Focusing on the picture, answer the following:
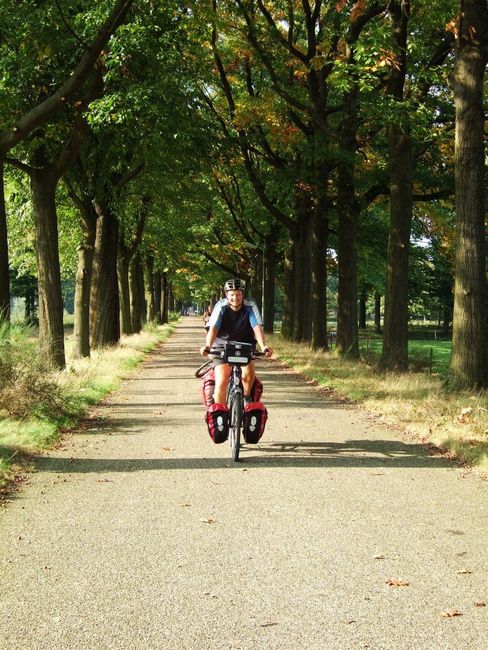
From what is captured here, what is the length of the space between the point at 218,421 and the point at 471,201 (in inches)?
242

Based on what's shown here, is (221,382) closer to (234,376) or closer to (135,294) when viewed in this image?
(234,376)

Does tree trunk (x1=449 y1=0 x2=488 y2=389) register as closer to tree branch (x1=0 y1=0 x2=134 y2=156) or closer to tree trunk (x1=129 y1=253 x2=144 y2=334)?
tree branch (x1=0 y1=0 x2=134 y2=156)

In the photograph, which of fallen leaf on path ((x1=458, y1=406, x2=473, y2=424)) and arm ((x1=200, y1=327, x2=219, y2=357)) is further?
fallen leaf on path ((x1=458, y1=406, x2=473, y2=424))

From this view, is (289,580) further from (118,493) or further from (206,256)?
(206,256)

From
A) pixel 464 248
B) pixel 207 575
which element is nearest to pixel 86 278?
pixel 464 248

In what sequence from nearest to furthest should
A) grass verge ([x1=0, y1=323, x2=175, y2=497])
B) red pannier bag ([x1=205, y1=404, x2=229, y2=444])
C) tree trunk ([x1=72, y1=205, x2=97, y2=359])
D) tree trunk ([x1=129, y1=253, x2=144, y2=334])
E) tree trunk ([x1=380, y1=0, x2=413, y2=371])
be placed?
grass verge ([x1=0, y1=323, x2=175, y2=497]) < red pannier bag ([x1=205, y1=404, x2=229, y2=444]) < tree trunk ([x1=380, y1=0, x2=413, y2=371]) < tree trunk ([x1=72, y1=205, x2=97, y2=359]) < tree trunk ([x1=129, y1=253, x2=144, y2=334])

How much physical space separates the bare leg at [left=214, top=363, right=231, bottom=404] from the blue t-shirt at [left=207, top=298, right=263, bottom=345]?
0.29 metres

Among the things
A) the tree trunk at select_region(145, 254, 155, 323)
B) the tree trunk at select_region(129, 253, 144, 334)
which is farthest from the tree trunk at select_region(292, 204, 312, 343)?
the tree trunk at select_region(145, 254, 155, 323)

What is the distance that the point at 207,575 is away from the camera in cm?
462

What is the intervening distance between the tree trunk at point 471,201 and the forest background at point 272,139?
24mm

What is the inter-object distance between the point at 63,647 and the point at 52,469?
14.4 ft

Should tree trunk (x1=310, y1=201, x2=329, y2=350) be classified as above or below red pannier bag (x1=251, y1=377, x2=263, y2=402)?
above

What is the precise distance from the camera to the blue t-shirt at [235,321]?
8.70 meters

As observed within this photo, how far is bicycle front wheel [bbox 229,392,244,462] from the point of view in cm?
821
